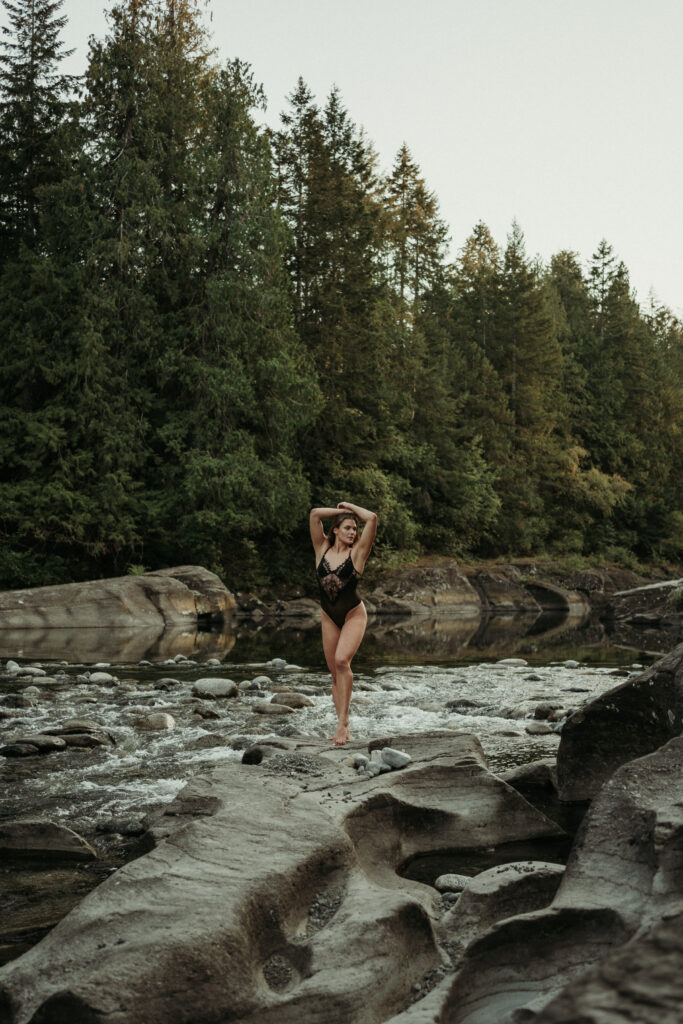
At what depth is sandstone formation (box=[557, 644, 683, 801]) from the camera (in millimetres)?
5480

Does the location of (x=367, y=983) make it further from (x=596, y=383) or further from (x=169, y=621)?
(x=596, y=383)

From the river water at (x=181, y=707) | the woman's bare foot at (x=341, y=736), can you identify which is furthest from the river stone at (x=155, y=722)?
the woman's bare foot at (x=341, y=736)

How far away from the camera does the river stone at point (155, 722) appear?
8766 mm

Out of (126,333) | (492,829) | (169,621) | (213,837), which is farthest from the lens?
(126,333)

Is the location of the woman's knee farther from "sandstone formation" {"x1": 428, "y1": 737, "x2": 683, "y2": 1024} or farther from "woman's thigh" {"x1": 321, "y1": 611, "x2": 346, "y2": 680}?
"sandstone formation" {"x1": 428, "y1": 737, "x2": 683, "y2": 1024}

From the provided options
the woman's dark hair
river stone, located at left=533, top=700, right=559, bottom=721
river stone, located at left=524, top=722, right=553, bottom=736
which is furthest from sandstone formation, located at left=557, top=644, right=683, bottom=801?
river stone, located at left=533, top=700, right=559, bottom=721

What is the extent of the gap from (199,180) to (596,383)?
114 ft

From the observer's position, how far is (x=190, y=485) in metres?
29.5

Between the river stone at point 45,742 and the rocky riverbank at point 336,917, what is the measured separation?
3007 millimetres

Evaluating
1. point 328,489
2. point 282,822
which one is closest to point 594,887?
point 282,822

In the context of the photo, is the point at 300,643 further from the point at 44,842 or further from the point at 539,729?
the point at 44,842

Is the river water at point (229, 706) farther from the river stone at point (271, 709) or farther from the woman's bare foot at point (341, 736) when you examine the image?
the woman's bare foot at point (341, 736)

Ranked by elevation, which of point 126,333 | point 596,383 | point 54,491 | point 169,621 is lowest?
point 169,621

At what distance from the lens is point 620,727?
5.79 m
